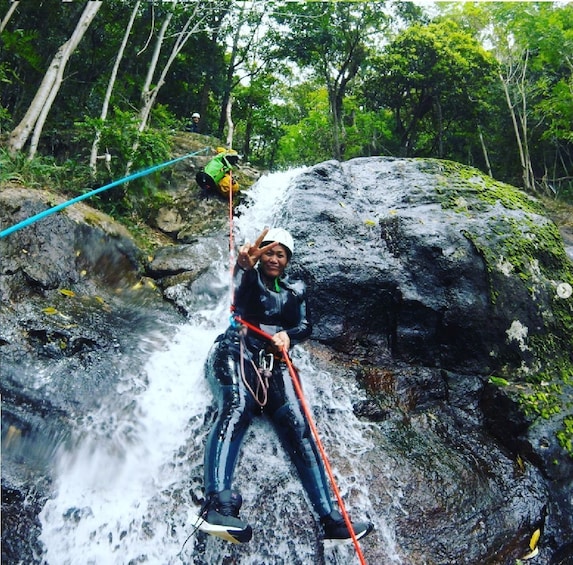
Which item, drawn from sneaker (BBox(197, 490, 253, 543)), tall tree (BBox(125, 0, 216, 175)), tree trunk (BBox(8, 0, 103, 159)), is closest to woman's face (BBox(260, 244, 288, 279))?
sneaker (BBox(197, 490, 253, 543))

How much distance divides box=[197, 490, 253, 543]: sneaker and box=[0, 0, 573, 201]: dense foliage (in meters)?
10.2

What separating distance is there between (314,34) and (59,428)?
17.5 metres

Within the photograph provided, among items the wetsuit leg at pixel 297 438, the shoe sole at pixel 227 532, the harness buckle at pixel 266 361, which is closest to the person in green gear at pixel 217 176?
the harness buckle at pixel 266 361

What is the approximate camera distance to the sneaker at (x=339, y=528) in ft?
9.61

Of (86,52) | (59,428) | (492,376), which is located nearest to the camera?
(59,428)

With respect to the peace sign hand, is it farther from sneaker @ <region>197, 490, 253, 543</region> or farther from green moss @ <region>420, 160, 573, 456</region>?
green moss @ <region>420, 160, 573, 456</region>

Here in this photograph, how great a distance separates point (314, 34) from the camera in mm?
16922

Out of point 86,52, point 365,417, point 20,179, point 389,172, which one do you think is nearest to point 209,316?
point 365,417

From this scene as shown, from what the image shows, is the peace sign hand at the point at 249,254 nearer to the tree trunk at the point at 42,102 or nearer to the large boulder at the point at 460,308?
the large boulder at the point at 460,308

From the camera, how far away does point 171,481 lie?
347 centimetres

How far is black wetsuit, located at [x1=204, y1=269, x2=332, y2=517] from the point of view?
10.2ft

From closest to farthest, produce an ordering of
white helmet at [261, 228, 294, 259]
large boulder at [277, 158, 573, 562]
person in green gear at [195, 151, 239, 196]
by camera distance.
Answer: white helmet at [261, 228, 294, 259] < large boulder at [277, 158, 573, 562] < person in green gear at [195, 151, 239, 196]

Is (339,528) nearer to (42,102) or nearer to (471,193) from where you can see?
(471,193)

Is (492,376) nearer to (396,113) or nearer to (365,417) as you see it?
(365,417)
